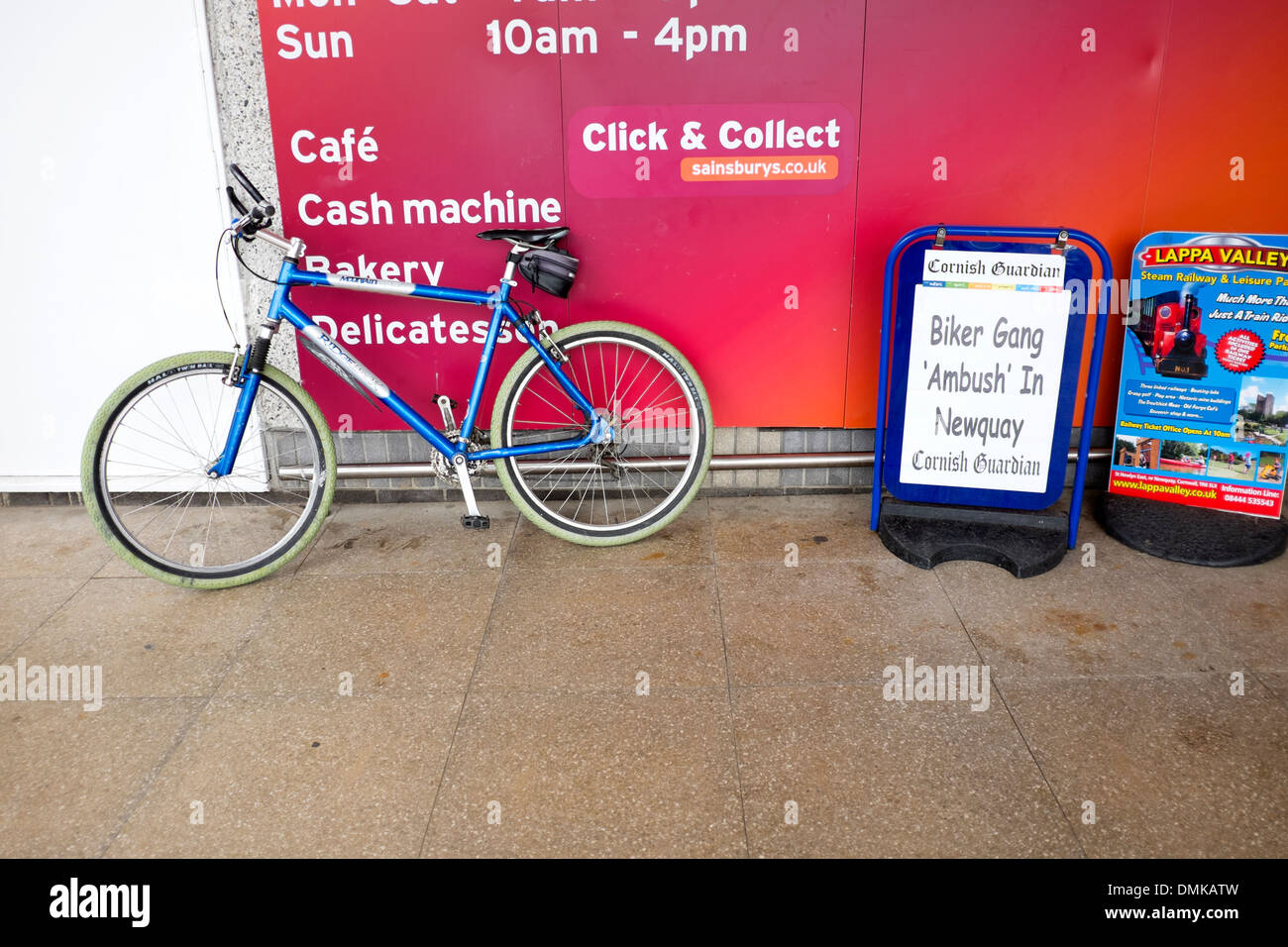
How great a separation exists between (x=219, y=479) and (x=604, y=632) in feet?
5.88

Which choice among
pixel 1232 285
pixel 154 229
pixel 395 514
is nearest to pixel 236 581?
pixel 395 514

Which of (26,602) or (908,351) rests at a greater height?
(908,351)

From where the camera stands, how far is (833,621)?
346 centimetres

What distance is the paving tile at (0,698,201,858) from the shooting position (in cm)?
249

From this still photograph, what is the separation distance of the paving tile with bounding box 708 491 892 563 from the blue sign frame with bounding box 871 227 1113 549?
0.19 metres

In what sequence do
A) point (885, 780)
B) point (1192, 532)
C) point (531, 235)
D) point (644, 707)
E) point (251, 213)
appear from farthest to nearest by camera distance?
point (1192, 532) → point (531, 235) → point (251, 213) → point (644, 707) → point (885, 780)

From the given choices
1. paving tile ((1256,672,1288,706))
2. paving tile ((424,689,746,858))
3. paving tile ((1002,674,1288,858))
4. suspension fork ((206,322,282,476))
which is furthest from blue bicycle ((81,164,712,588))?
paving tile ((1256,672,1288,706))

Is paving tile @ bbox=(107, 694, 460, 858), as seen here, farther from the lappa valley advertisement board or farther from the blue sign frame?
the lappa valley advertisement board

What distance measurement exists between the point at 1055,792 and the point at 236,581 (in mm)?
3031

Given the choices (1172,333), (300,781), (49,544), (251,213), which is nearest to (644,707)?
(300,781)

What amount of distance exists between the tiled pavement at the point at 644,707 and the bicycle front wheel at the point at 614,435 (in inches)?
7.5

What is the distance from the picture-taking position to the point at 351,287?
3.85 meters

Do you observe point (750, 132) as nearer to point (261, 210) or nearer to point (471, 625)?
point (261, 210)

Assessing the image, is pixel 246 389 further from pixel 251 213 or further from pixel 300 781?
pixel 300 781
